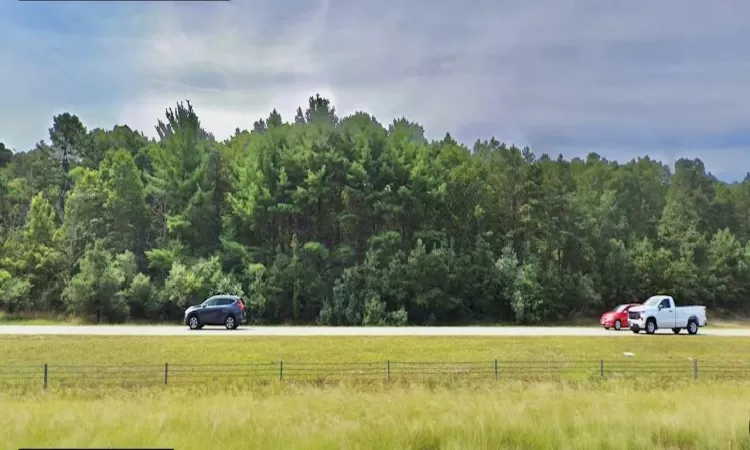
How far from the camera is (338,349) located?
86.3 ft

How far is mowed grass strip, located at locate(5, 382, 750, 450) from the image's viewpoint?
358 inches

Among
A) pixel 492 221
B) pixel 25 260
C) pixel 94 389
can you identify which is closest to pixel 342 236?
pixel 492 221

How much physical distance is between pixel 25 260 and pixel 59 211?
1257cm

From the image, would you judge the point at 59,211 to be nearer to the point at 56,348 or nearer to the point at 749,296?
the point at 56,348

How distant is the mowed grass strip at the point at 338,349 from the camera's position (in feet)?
76.2

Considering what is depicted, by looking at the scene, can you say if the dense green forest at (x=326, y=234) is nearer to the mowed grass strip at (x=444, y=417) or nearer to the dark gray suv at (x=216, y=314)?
the dark gray suv at (x=216, y=314)

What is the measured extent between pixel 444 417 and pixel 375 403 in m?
3.05

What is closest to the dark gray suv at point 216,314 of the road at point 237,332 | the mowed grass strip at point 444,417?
the road at point 237,332

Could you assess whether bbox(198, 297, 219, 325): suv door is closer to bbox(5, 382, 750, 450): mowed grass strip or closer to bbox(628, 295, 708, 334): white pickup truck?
bbox(5, 382, 750, 450): mowed grass strip

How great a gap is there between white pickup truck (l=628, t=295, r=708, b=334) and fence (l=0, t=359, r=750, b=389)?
1240 cm

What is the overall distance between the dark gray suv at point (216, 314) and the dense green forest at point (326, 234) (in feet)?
40.7

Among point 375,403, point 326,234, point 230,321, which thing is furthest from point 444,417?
point 326,234

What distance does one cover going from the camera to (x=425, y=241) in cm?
5703

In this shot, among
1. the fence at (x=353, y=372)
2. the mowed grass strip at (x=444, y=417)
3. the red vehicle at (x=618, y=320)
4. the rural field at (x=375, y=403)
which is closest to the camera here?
the rural field at (x=375, y=403)
